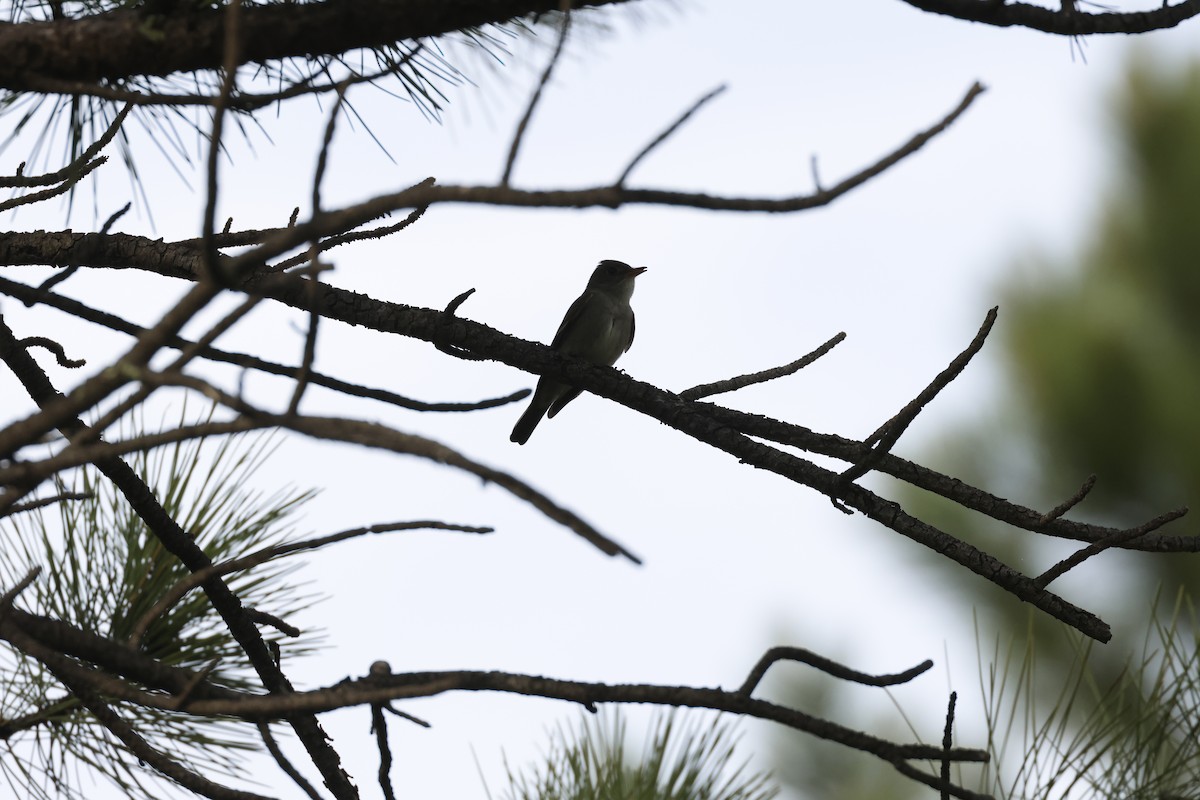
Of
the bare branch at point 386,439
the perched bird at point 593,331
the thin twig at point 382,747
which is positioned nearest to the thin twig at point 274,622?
the thin twig at point 382,747

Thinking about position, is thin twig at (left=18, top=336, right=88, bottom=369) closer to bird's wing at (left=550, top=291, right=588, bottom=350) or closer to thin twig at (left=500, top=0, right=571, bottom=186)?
thin twig at (left=500, top=0, right=571, bottom=186)

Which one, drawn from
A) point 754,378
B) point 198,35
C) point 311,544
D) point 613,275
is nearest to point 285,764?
point 311,544

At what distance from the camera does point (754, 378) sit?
2.28 metres

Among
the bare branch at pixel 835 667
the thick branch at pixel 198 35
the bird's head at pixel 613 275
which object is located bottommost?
the bare branch at pixel 835 667

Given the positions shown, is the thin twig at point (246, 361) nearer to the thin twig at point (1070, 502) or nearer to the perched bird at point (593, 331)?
the thin twig at point (1070, 502)

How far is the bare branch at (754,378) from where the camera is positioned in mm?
2250

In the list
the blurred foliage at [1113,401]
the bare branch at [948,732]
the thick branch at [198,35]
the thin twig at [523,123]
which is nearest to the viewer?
the thin twig at [523,123]

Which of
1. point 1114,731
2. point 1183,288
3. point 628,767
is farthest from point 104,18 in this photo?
point 1183,288

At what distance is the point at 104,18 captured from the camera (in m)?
1.59

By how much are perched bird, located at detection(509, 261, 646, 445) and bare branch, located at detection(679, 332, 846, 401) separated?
280cm

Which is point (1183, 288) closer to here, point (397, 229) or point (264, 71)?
point (397, 229)

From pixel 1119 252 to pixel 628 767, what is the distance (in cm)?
454

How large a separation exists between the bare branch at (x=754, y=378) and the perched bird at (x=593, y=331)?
9.19 feet

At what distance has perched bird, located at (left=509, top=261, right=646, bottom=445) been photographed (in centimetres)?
519
